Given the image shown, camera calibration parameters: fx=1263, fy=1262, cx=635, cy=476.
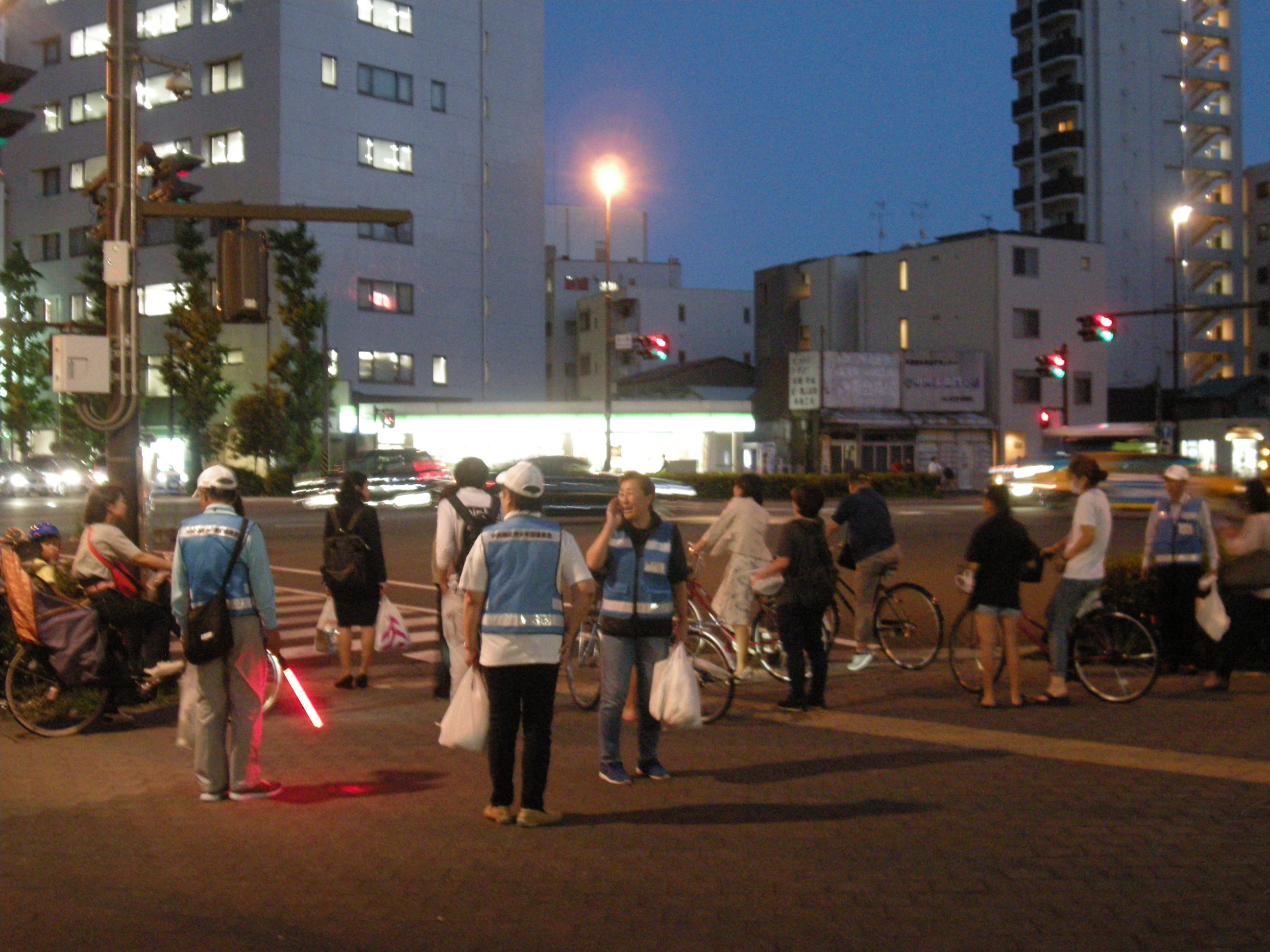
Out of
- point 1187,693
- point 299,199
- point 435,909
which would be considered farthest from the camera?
point 299,199

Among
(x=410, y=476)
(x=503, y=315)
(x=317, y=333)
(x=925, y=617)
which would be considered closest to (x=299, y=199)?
(x=317, y=333)

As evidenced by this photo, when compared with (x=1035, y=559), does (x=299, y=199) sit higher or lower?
higher

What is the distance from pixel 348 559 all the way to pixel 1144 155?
70868mm

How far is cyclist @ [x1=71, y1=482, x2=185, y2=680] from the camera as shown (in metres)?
9.05

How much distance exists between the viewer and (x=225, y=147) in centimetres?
5409

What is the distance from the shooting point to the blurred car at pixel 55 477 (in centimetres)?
4725

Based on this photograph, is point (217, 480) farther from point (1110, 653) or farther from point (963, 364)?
point (963, 364)

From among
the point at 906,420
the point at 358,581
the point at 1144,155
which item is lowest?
the point at 358,581

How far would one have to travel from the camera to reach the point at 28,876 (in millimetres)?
5711

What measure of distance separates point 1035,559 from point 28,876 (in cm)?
720

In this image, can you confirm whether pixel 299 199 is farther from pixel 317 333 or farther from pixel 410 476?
pixel 410 476

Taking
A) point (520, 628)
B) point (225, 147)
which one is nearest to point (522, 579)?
point (520, 628)

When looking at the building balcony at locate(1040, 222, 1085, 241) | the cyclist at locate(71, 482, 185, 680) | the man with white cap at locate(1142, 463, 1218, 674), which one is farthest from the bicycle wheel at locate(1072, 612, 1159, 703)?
A: the building balcony at locate(1040, 222, 1085, 241)

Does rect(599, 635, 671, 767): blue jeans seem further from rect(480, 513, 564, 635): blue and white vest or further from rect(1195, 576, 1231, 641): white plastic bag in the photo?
rect(1195, 576, 1231, 641): white plastic bag
